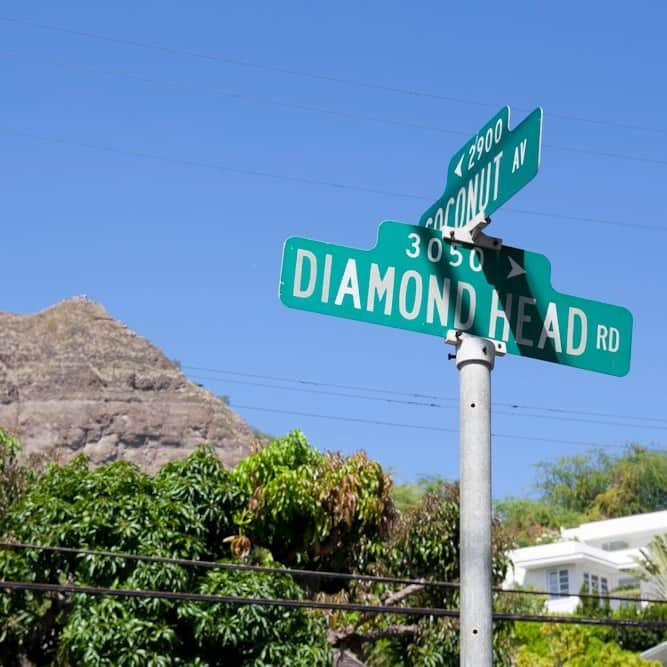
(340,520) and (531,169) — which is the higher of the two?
(340,520)

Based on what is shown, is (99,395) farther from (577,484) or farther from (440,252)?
(440,252)

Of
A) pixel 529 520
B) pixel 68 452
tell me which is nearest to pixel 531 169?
pixel 529 520

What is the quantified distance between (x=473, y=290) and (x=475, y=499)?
0.78 m

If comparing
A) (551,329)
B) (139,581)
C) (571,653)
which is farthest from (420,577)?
(551,329)

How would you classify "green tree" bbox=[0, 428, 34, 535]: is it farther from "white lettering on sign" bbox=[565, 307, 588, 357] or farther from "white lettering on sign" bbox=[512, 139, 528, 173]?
"white lettering on sign" bbox=[512, 139, 528, 173]

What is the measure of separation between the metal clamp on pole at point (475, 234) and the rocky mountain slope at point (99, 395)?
12196cm

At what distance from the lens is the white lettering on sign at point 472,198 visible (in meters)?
4.48

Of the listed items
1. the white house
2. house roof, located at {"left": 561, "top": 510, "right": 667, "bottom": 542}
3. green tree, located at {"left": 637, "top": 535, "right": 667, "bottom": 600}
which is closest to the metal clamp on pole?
green tree, located at {"left": 637, "top": 535, "right": 667, "bottom": 600}

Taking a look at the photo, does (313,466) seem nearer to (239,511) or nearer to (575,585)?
(239,511)

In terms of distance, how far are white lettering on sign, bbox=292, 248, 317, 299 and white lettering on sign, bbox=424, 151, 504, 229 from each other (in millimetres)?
568

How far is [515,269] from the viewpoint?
460 centimetres

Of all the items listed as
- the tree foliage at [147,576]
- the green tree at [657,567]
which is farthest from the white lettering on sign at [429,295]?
the green tree at [657,567]

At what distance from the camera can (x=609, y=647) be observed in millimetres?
29062

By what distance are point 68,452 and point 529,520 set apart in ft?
189
